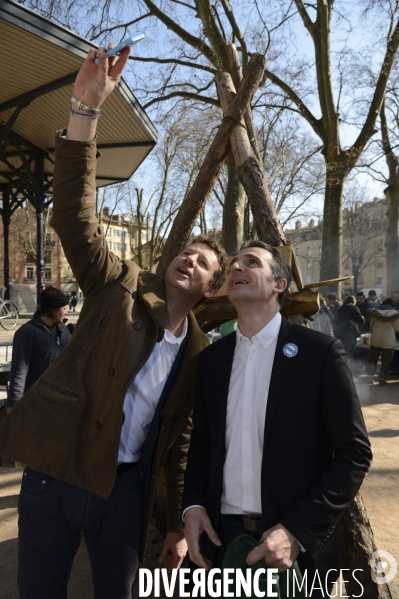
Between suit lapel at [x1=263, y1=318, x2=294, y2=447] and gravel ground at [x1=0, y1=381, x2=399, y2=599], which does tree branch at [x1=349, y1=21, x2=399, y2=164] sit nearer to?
gravel ground at [x1=0, y1=381, x2=399, y2=599]

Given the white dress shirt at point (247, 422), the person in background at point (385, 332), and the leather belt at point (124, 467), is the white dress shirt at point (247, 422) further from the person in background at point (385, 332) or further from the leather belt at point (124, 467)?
the person in background at point (385, 332)

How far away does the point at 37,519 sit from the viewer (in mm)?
1752

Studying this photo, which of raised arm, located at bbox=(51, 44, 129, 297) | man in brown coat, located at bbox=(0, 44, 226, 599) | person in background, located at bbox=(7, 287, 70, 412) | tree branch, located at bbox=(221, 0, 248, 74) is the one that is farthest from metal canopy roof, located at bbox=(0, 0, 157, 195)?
man in brown coat, located at bbox=(0, 44, 226, 599)

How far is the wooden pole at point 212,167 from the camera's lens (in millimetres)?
4062

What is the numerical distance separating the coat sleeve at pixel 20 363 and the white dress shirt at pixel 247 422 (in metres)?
2.82

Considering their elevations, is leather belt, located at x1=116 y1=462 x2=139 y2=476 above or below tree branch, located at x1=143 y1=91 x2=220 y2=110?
below

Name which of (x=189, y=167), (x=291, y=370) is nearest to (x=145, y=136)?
(x=291, y=370)

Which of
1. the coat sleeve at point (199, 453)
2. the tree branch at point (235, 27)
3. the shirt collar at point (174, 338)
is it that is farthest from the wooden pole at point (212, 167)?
the tree branch at point (235, 27)

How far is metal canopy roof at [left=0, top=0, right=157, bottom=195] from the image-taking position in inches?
247

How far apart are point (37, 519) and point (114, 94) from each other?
719 centimetres

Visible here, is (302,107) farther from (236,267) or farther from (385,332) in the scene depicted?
(236,267)

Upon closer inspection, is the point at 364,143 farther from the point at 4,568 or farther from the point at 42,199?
the point at 4,568

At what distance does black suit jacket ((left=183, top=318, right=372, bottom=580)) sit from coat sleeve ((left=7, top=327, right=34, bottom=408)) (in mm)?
2722

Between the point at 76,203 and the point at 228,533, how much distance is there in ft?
4.51
